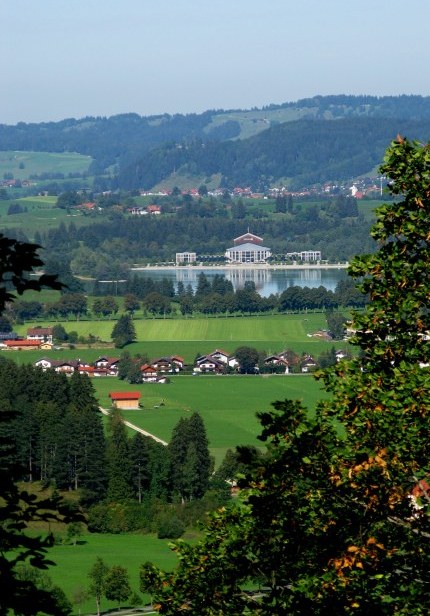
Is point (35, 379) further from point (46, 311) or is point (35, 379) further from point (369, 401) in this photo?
point (46, 311)

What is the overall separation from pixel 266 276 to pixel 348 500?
110m

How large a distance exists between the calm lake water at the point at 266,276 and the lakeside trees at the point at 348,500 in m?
88.9

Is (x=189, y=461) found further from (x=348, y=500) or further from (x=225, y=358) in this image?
(x=348, y=500)

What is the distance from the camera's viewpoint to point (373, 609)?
6.81m

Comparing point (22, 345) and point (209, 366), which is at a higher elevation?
point (22, 345)

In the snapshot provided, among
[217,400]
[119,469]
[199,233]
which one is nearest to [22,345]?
[217,400]

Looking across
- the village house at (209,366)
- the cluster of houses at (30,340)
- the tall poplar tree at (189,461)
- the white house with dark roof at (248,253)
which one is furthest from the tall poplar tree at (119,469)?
the white house with dark roof at (248,253)

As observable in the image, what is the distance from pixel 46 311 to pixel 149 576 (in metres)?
77.0

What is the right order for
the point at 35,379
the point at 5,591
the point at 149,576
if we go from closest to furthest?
the point at 5,591 < the point at 149,576 < the point at 35,379

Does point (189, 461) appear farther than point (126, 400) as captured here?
No

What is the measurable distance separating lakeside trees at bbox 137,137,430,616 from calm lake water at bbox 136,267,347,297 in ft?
292

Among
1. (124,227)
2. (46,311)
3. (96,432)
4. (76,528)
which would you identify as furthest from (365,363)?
(124,227)

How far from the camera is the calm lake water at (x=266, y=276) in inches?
4114

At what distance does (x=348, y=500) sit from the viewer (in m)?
7.16
